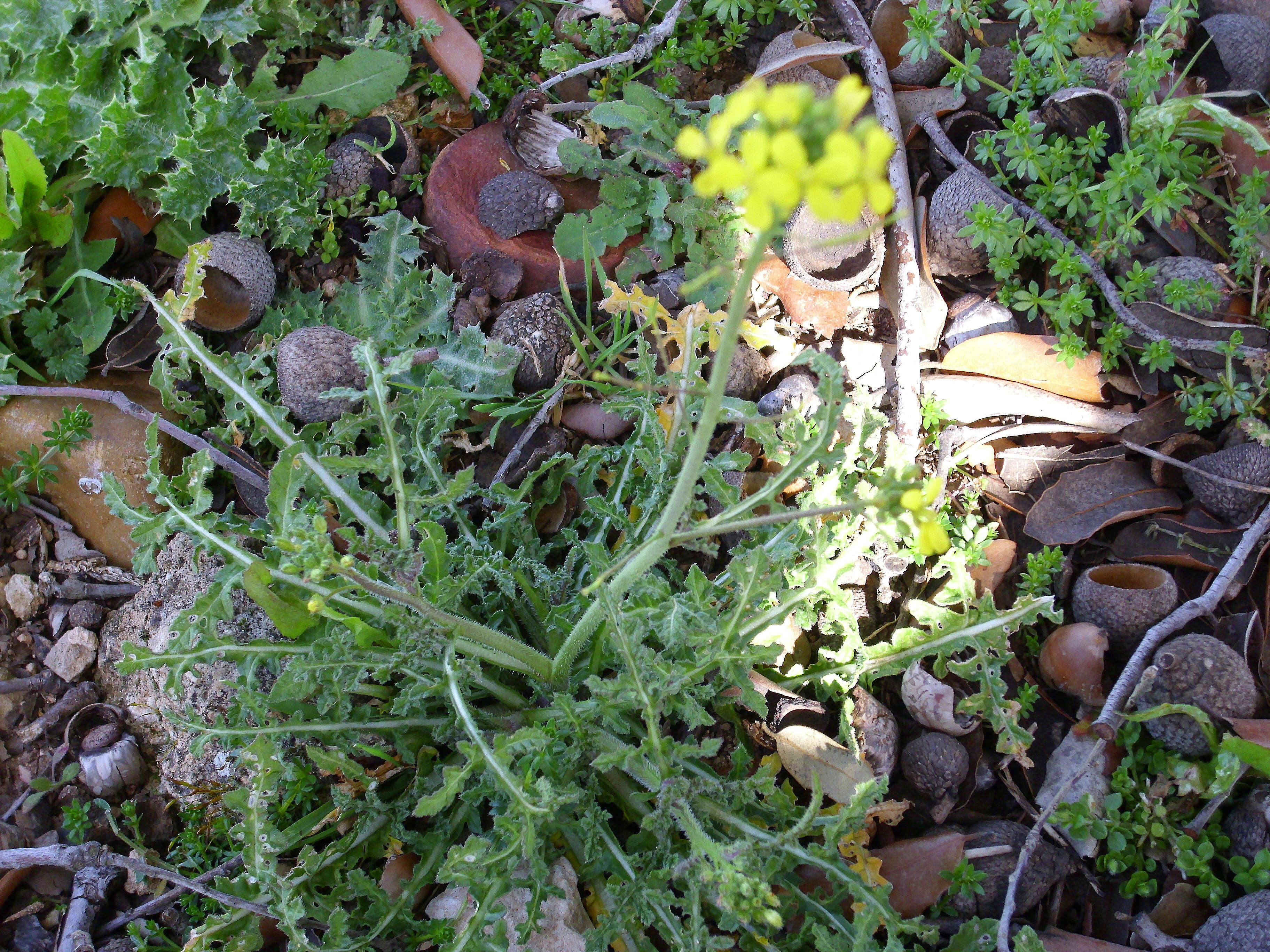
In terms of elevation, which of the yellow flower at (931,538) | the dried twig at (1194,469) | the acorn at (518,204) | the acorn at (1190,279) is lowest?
the dried twig at (1194,469)

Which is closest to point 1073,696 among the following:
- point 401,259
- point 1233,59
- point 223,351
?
point 1233,59

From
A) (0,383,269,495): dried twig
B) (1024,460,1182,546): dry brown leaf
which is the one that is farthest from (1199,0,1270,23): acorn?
(0,383,269,495): dried twig

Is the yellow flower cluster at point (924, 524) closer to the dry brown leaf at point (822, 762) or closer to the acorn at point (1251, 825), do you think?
the dry brown leaf at point (822, 762)

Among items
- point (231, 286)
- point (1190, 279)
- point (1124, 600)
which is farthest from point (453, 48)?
point (1124, 600)

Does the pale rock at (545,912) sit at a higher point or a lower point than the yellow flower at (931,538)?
lower

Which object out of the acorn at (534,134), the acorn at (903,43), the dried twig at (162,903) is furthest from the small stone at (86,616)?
the acorn at (903,43)

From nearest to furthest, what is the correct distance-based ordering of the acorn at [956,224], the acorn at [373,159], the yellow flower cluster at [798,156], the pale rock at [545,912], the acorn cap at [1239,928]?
1. the yellow flower cluster at [798,156]
2. the acorn cap at [1239,928]
3. the pale rock at [545,912]
4. the acorn at [956,224]
5. the acorn at [373,159]

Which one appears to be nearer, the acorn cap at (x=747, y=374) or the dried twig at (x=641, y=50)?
the acorn cap at (x=747, y=374)
